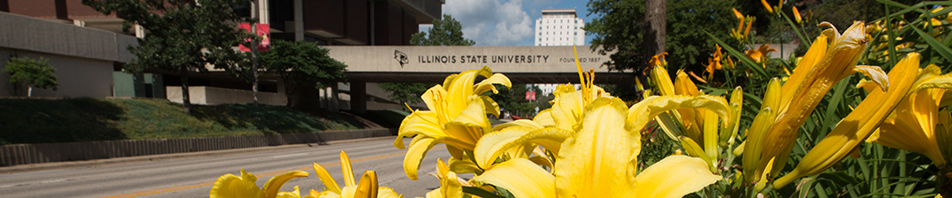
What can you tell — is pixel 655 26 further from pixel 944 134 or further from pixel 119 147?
pixel 119 147

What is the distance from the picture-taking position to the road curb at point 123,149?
10125mm

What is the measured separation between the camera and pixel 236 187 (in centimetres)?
69

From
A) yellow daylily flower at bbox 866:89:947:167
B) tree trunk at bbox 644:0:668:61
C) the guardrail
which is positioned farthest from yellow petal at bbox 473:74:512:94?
the guardrail

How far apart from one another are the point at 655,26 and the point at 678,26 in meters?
8.60

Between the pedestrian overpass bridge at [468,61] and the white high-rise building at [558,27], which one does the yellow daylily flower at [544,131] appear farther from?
the white high-rise building at [558,27]

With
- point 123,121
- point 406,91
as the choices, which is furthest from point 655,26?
point 406,91

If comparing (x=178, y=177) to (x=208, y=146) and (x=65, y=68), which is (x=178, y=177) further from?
(x=65, y=68)

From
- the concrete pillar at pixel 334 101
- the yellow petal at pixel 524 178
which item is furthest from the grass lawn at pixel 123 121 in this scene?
the yellow petal at pixel 524 178

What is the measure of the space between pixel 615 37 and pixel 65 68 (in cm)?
2042

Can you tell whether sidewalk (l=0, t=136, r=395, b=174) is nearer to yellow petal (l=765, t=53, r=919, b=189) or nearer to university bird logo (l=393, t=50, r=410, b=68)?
university bird logo (l=393, t=50, r=410, b=68)

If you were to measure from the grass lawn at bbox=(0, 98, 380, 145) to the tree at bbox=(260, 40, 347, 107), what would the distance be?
2.50 metres

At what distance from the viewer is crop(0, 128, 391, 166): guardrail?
33.3 feet

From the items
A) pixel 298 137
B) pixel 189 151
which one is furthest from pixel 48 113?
pixel 298 137

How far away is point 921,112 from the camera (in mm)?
715
